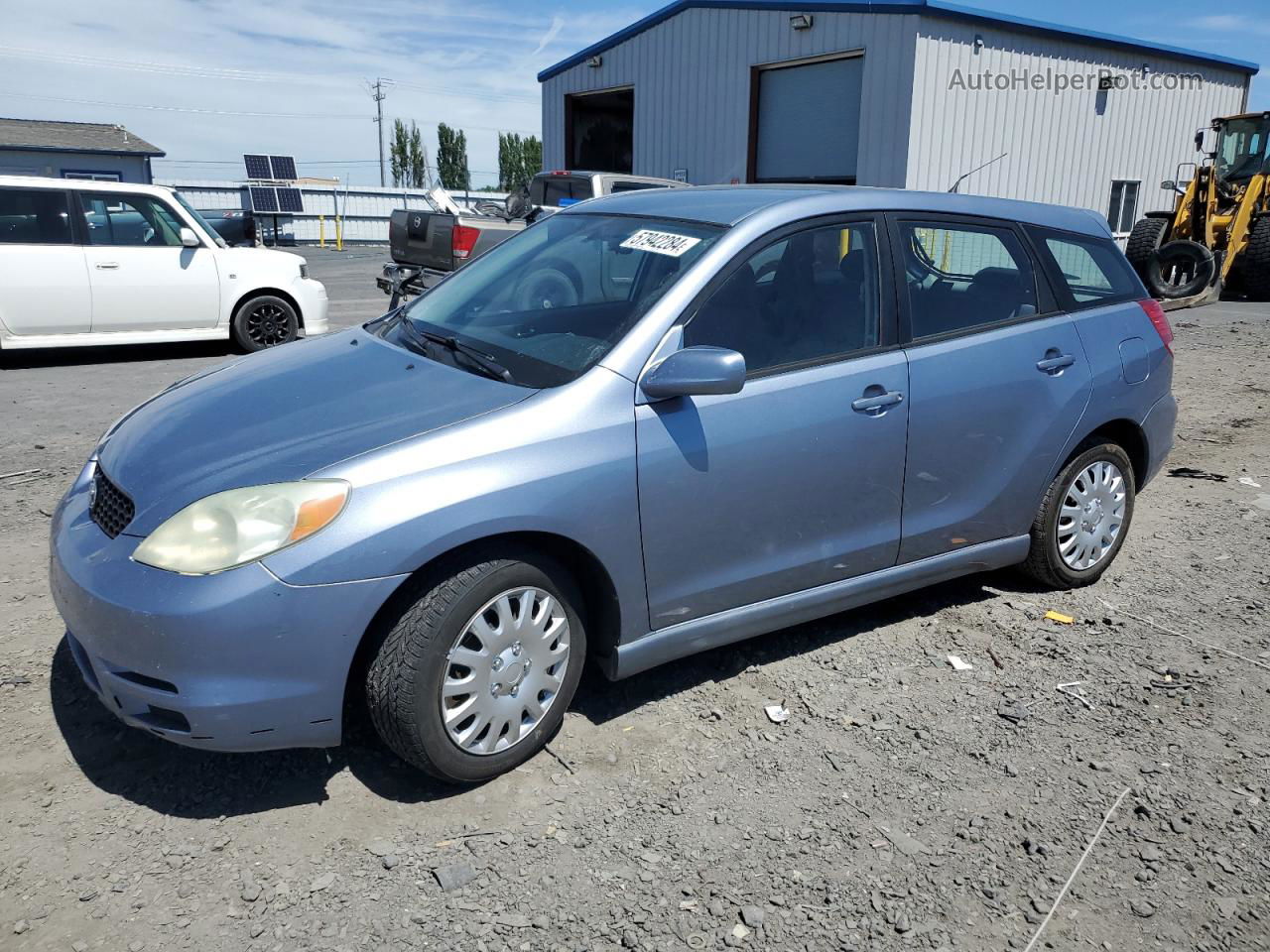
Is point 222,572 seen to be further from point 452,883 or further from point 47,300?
point 47,300

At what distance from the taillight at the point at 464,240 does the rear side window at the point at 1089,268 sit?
901cm

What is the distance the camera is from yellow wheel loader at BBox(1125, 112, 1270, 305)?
16.3 metres

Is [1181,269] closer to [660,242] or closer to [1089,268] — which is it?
[1089,268]

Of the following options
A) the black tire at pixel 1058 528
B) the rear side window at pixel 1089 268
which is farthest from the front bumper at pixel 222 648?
the rear side window at pixel 1089 268

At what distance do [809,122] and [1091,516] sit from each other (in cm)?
1551

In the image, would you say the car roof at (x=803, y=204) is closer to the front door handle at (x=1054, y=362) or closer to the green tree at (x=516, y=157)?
the front door handle at (x=1054, y=362)

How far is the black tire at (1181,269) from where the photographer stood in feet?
51.3

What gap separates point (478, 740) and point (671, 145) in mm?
19715

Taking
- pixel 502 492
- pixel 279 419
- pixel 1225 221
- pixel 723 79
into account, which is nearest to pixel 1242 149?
pixel 1225 221

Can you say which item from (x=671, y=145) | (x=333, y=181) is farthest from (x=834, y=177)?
(x=333, y=181)

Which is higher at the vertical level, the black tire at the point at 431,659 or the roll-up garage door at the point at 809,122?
the roll-up garage door at the point at 809,122

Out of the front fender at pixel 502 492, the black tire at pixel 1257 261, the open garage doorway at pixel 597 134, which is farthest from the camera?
the open garage doorway at pixel 597 134

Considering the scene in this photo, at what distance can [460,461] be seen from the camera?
2.74 m

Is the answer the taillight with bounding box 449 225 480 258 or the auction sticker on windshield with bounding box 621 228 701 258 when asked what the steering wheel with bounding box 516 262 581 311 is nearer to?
the auction sticker on windshield with bounding box 621 228 701 258
